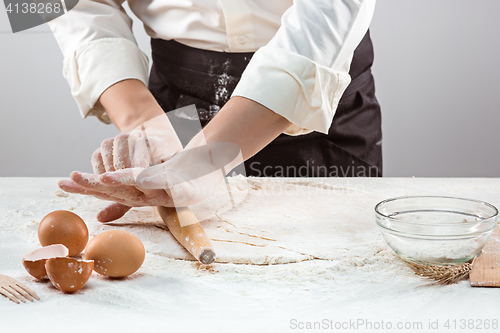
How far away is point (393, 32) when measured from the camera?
2.67m

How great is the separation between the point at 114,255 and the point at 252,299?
213 mm

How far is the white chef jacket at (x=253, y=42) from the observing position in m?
0.97

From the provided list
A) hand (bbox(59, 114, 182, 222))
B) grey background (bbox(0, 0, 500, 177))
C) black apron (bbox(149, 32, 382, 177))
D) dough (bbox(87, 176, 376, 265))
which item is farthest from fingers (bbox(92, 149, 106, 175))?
grey background (bbox(0, 0, 500, 177))

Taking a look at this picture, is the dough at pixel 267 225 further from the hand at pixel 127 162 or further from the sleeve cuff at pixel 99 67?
the sleeve cuff at pixel 99 67

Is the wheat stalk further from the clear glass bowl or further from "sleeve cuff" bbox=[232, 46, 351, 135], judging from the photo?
"sleeve cuff" bbox=[232, 46, 351, 135]

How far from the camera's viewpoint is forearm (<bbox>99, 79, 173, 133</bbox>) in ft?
3.64

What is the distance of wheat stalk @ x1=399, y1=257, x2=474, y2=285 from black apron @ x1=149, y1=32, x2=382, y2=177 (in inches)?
28.1

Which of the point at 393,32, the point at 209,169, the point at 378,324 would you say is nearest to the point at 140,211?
the point at 209,169

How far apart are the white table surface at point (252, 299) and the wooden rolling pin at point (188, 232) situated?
24mm

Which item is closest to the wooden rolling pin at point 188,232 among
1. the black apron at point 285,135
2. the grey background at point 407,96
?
the black apron at point 285,135

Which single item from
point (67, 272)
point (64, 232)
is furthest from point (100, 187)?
point (67, 272)

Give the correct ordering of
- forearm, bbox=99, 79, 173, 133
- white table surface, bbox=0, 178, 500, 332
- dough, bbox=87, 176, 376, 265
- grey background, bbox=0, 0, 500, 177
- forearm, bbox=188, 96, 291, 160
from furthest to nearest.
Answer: grey background, bbox=0, 0, 500, 177, forearm, bbox=99, 79, 173, 133, forearm, bbox=188, 96, 291, 160, dough, bbox=87, 176, 376, 265, white table surface, bbox=0, 178, 500, 332

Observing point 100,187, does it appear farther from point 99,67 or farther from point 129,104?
point 99,67

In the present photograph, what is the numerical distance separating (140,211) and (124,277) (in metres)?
0.34
